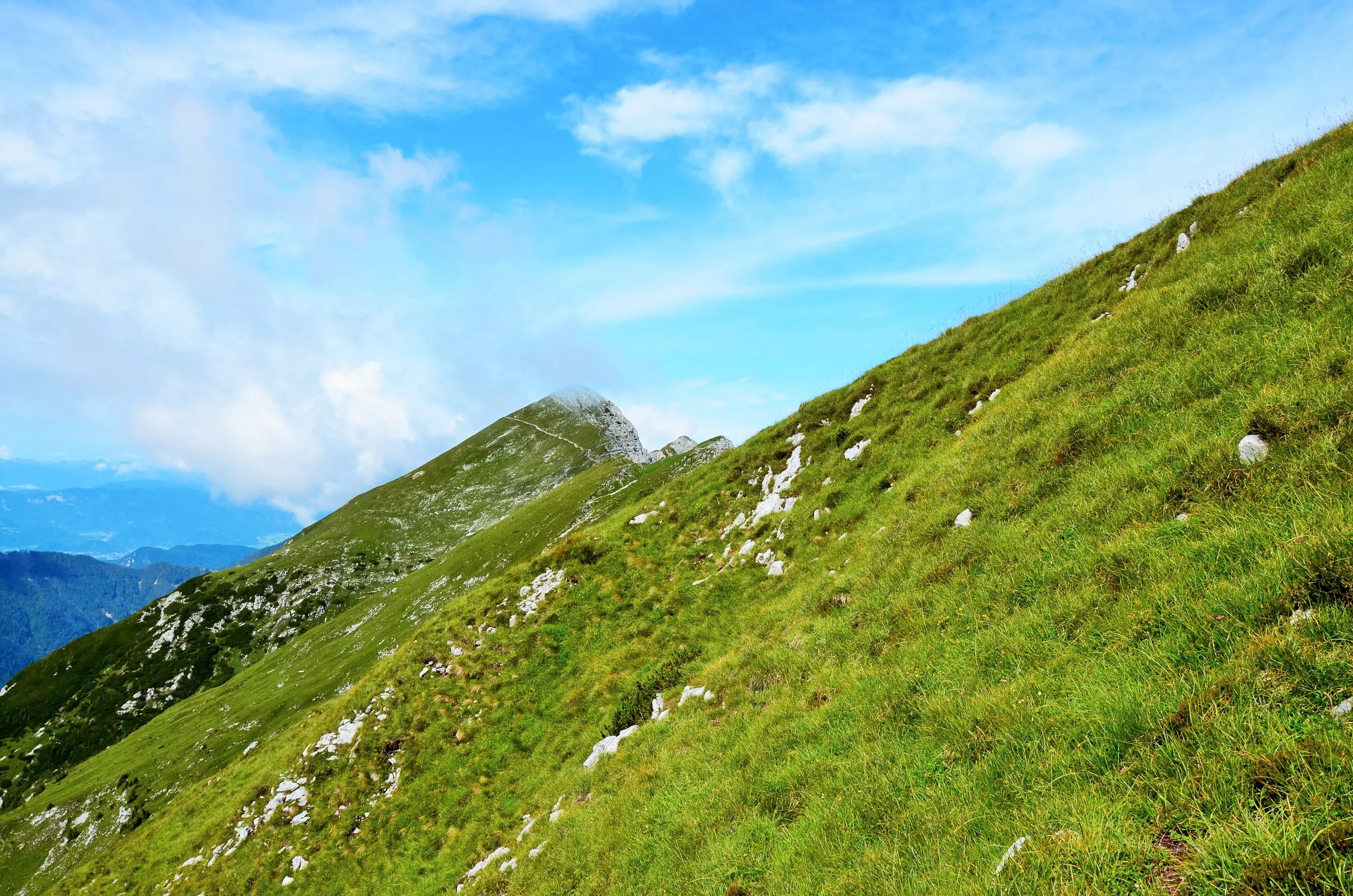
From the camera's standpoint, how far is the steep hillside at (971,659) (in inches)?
220

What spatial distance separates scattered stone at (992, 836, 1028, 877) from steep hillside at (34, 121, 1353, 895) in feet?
0.18

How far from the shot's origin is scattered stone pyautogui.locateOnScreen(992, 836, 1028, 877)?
5.61m

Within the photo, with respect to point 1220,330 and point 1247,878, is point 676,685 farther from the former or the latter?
point 1220,330

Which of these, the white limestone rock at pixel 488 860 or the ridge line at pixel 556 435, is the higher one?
the ridge line at pixel 556 435

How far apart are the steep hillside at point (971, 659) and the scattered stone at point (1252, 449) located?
3cm

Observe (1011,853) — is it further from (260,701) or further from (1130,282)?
(260,701)

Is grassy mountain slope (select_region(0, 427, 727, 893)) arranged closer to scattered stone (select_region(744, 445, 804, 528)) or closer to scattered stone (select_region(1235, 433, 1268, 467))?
scattered stone (select_region(744, 445, 804, 528))

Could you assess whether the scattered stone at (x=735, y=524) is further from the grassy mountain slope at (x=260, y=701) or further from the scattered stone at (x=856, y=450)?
the grassy mountain slope at (x=260, y=701)

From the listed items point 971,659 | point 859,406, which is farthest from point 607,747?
point 859,406

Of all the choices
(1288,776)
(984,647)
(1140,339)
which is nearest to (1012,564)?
(984,647)

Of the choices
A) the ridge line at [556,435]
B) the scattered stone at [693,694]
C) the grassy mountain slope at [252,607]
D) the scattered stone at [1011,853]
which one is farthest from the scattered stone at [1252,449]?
the ridge line at [556,435]

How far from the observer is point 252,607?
407 feet

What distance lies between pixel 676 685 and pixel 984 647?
10.6 m

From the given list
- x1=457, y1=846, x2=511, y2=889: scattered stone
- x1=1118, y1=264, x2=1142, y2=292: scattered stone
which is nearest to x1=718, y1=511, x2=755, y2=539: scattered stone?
x1=457, y1=846, x2=511, y2=889: scattered stone
